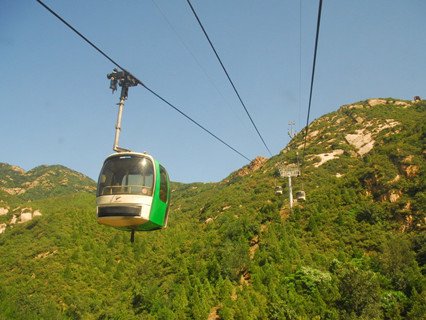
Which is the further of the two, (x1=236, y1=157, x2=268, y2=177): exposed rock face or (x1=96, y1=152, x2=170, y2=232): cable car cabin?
(x1=236, y1=157, x2=268, y2=177): exposed rock face

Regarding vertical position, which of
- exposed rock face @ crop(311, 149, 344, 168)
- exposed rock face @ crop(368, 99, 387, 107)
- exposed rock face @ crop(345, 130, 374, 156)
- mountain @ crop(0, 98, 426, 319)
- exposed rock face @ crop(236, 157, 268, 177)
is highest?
exposed rock face @ crop(368, 99, 387, 107)

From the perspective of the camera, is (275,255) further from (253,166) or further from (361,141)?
(253,166)

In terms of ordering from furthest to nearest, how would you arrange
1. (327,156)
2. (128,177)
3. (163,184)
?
(327,156) < (163,184) < (128,177)

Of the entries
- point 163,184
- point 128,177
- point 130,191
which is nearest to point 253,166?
point 163,184

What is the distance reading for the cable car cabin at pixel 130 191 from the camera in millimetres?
10562

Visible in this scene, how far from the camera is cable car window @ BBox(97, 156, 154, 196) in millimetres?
10812

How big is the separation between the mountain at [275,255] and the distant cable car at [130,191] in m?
20.7

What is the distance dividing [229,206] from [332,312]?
45.4 meters

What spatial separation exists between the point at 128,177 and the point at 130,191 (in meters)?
0.45

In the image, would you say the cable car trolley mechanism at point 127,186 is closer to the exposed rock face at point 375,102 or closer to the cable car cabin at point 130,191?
the cable car cabin at point 130,191

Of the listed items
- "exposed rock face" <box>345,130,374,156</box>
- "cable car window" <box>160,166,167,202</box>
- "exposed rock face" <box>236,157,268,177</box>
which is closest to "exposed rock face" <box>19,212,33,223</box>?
"exposed rock face" <box>236,157,268,177</box>

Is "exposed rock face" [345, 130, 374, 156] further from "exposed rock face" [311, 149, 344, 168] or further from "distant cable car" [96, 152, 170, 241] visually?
"distant cable car" [96, 152, 170, 241]

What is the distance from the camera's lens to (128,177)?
10914 mm

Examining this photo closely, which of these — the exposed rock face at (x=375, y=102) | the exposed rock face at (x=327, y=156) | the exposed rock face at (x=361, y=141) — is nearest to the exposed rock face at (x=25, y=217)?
the exposed rock face at (x=327, y=156)
